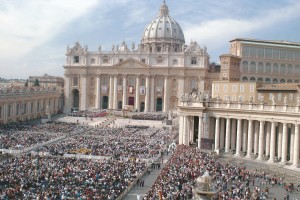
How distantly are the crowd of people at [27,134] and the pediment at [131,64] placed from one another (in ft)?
155

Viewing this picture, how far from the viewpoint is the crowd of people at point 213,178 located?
30481mm

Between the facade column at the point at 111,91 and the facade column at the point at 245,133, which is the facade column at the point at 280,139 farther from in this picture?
A: the facade column at the point at 111,91

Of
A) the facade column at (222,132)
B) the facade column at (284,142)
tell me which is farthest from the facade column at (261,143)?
the facade column at (222,132)

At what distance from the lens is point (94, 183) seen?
31.9 meters

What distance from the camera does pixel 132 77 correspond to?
403 ft

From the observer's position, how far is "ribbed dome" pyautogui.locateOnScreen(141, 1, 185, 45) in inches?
6216

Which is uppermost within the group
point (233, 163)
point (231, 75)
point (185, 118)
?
point (231, 75)

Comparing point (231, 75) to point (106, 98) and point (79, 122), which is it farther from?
point (106, 98)

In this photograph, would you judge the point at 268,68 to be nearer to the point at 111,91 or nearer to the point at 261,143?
the point at 111,91

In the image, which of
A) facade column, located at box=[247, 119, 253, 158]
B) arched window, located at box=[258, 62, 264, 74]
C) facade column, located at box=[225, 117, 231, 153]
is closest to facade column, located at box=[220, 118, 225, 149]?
facade column, located at box=[225, 117, 231, 153]

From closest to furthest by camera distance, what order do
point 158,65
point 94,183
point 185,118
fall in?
point 94,183 → point 185,118 → point 158,65

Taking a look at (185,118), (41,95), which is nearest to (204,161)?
(185,118)

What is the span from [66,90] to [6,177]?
9637 centimetres

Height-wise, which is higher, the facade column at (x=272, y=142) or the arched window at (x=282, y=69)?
the arched window at (x=282, y=69)
